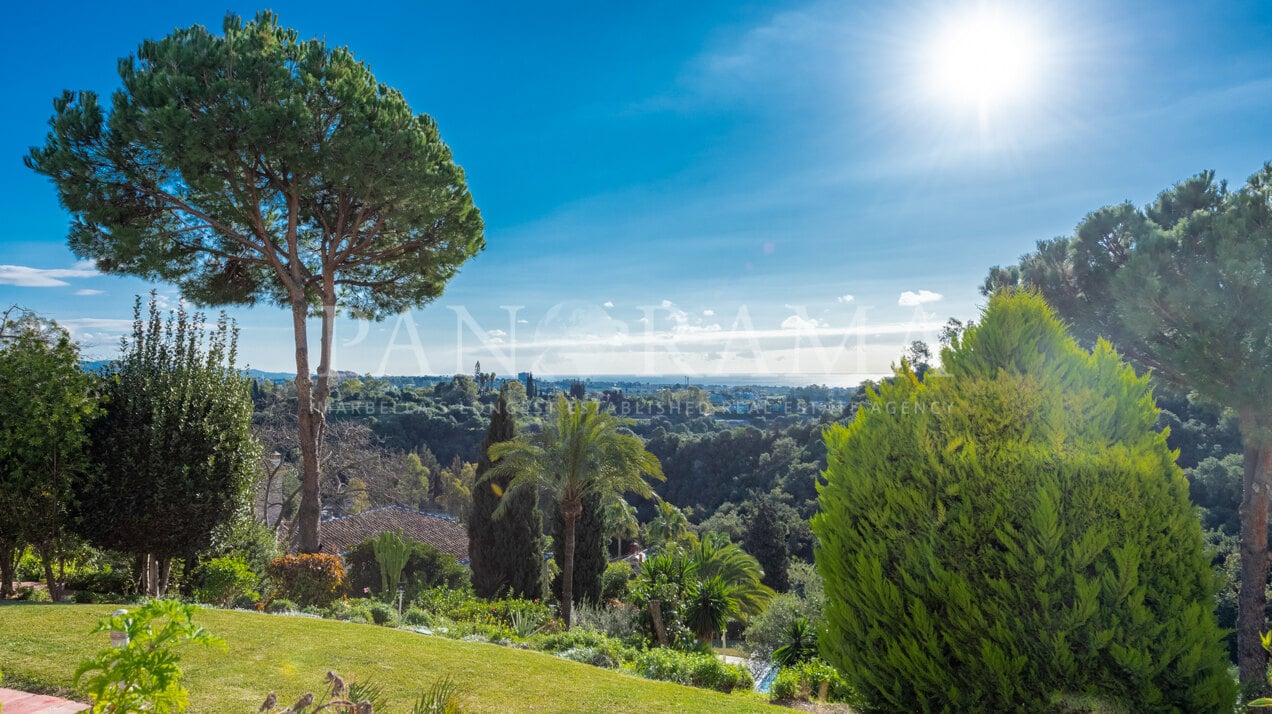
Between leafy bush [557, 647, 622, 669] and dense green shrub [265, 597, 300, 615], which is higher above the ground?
dense green shrub [265, 597, 300, 615]

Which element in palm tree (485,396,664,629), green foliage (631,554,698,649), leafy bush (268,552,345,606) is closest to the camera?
leafy bush (268,552,345,606)

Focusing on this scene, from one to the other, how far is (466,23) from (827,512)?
1012cm

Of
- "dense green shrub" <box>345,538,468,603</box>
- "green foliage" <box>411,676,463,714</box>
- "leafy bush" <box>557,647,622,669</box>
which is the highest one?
"green foliage" <box>411,676,463,714</box>

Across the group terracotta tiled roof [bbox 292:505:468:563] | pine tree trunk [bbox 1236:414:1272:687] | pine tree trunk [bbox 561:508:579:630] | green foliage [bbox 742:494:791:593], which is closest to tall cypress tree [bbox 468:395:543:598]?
pine tree trunk [bbox 561:508:579:630]

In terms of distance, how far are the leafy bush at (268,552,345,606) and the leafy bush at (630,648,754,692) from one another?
5.30m

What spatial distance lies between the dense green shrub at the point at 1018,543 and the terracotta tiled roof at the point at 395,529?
2284 cm

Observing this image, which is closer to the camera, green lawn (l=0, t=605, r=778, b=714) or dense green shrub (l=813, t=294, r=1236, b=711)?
dense green shrub (l=813, t=294, r=1236, b=711)

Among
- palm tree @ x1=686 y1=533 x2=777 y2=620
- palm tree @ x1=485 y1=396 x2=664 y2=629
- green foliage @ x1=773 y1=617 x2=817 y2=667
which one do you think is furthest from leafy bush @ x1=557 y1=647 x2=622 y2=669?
palm tree @ x1=686 y1=533 x2=777 y2=620

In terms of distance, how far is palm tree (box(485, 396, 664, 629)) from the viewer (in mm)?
15734

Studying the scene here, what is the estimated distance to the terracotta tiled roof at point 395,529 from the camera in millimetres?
24094

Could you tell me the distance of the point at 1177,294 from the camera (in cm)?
946

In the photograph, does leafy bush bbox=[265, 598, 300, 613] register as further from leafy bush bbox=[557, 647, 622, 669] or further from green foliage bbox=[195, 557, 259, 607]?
leafy bush bbox=[557, 647, 622, 669]

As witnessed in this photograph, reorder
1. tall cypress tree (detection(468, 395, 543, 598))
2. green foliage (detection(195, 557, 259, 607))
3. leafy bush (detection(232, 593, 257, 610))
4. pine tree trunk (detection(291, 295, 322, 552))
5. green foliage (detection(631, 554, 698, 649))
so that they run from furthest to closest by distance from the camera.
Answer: tall cypress tree (detection(468, 395, 543, 598)) → green foliage (detection(631, 554, 698, 649)) → pine tree trunk (detection(291, 295, 322, 552)) → leafy bush (detection(232, 593, 257, 610)) → green foliage (detection(195, 557, 259, 607))

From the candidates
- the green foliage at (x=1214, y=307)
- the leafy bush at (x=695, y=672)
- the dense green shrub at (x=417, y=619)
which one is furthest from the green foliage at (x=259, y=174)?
the green foliage at (x=1214, y=307)
